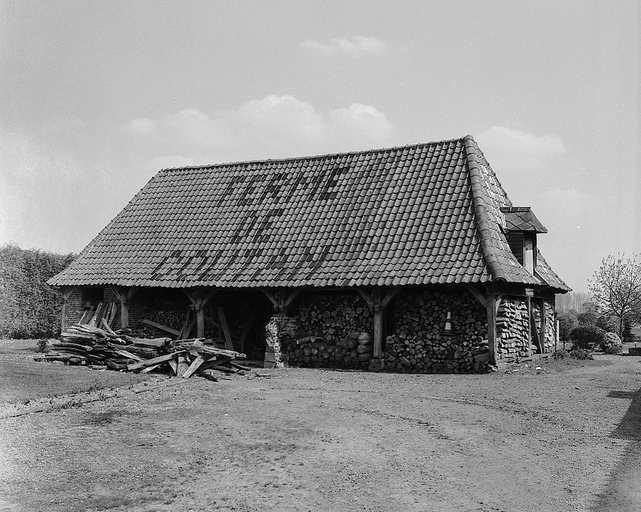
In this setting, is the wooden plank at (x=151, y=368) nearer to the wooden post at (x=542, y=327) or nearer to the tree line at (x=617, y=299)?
the wooden post at (x=542, y=327)

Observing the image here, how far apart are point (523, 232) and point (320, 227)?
6273 millimetres

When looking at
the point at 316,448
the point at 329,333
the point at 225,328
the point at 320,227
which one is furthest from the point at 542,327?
the point at 316,448

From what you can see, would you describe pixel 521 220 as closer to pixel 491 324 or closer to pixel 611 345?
pixel 491 324

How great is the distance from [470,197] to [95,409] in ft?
43.1

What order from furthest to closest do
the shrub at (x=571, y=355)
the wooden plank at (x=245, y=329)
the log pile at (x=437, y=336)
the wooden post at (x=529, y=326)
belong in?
1. the wooden plank at (x=245, y=329)
2. the shrub at (x=571, y=355)
3. the wooden post at (x=529, y=326)
4. the log pile at (x=437, y=336)

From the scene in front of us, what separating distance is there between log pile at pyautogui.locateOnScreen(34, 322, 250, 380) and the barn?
363cm

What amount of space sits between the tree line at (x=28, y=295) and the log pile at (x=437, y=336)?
1771 cm

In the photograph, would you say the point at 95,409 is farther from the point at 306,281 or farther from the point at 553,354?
the point at 553,354

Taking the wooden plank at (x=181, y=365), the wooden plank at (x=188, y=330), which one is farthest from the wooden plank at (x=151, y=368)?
the wooden plank at (x=188, y=330)

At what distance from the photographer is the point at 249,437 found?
955 centimetres

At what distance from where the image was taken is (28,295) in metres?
29.5

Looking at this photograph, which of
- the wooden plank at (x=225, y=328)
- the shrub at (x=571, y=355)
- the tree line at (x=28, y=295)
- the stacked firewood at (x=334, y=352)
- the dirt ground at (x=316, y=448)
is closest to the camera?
the dirt ground at (x=316, y=448)

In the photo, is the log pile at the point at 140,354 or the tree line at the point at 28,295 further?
the tree line at the point at 28,295

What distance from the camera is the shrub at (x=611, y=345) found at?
29.2 metres
